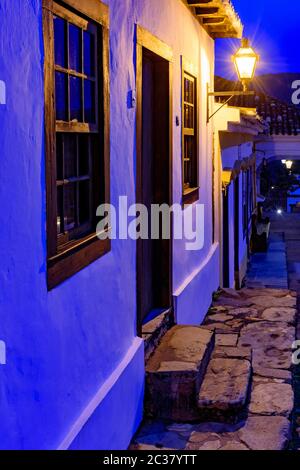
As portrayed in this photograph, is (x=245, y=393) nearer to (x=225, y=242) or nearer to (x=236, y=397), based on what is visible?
(x=236, y=397)

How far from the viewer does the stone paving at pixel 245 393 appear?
16.2 feet

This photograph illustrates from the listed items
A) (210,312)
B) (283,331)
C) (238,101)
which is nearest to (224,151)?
(210,312)

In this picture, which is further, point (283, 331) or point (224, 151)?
point (224, 151)

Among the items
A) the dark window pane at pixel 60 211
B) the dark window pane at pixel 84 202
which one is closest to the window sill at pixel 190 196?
the dark window pane at pixel 84 202

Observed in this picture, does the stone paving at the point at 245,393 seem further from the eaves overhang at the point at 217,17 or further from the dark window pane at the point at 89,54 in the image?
the eaves overhang at the point at 217,17

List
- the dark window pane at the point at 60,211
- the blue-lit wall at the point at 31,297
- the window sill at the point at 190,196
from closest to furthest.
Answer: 1. the blue-lit wall at the point at 31,297
2. the dark window pane at the point at 60,211
3. the window sill at the point at 190,196

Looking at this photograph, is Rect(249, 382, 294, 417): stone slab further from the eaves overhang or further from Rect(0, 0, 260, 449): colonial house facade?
the eaves overhang

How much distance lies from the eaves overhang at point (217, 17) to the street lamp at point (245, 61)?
46cm

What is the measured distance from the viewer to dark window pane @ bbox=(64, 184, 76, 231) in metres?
4.02

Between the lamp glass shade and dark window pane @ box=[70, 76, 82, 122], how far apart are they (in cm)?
494

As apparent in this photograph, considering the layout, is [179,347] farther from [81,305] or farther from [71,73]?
[71,73]
